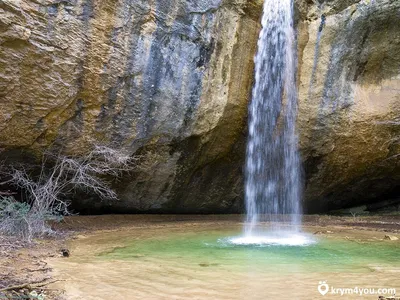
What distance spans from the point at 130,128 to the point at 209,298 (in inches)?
220

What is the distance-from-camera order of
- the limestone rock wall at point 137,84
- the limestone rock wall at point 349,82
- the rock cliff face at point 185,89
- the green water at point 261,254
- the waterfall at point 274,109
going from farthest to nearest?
1. the waterfall at point 274,109
2. the limestone rock wall at point 349,82
3. the rock cliff face at point 185,89
4. the limestone rock wall at point 137,84
5. the green water at point 261,254

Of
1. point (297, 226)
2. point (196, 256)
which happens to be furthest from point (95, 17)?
point (297, 226)

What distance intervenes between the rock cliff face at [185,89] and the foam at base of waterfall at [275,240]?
9.44 feet

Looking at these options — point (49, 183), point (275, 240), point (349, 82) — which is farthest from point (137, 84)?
point (349, 82)

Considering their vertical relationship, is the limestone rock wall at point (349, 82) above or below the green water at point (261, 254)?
above

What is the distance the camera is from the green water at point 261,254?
16.3ft

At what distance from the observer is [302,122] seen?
34.0ft

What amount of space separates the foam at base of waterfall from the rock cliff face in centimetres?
288

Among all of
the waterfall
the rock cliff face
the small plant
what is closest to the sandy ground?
the small plant

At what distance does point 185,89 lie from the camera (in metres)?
9.04

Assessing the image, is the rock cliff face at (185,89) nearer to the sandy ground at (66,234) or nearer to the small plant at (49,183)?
the small plant at (49,183)

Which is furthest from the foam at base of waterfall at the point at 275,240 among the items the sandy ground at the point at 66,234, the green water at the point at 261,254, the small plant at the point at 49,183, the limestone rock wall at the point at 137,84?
the limestone rock wall at the point at 137,84

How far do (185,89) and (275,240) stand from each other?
→ 3.55 metres

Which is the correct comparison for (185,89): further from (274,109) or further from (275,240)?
(275,240)
